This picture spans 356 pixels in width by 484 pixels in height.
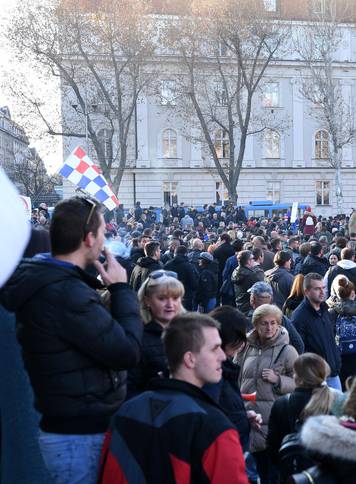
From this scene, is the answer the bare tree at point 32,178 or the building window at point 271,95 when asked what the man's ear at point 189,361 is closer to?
the building window at point 271,95

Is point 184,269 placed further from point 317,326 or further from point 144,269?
point 317,326

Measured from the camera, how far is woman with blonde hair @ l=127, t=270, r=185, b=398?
3.70m

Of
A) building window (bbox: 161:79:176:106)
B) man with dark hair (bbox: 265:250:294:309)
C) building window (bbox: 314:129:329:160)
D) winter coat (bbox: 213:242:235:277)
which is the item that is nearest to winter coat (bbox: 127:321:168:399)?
man with dark hair (bbox: 265:250:294:309)

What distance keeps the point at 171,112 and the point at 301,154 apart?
30.9ft

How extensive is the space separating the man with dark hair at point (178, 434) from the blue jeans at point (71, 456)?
0.34ft

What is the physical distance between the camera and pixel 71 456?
285 centimetres

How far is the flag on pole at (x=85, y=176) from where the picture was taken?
10938 millimetres

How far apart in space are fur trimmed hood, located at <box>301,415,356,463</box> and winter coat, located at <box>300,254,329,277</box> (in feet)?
27.9

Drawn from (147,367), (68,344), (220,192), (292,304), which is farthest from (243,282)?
(220,192)

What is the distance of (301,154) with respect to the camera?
50031 mm

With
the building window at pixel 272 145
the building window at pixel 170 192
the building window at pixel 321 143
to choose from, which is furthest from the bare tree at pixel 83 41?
the building window at pixel 321 143

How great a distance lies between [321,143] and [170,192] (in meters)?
11.0

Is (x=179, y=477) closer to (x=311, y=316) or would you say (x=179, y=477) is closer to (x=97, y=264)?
(x=97, y=264)

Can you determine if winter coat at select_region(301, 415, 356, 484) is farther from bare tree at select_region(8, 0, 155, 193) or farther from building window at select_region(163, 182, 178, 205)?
building window at select_region(163, 182, 178, 205)
